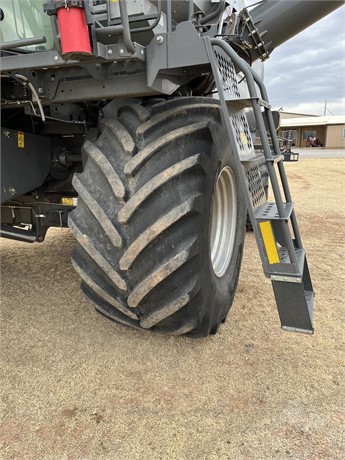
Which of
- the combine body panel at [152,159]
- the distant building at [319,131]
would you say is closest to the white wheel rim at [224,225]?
the combine body panel at [152,159]

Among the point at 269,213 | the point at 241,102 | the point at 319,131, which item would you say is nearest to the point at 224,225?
the point at 269,213

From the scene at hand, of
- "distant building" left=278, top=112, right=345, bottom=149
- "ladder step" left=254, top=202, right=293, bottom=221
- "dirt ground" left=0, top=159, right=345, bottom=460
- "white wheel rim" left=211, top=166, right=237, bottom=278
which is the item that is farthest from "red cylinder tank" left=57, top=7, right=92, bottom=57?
"distant building" left=278, top=112, right=345, bottom=149

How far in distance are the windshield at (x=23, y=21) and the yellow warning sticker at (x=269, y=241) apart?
1.42 meters

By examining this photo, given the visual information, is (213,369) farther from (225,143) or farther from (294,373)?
(225,143)

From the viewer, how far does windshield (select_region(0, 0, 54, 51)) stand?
80.2 inches

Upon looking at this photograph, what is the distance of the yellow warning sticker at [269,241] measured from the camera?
6.33 ft

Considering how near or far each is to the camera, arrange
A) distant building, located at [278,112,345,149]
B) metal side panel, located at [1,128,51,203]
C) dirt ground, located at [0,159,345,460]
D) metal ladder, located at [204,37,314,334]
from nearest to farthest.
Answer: dirt ground, located at [0,159,345,460]
metal ladder, located at [204,37,314,334]
metal side panel, located at [1,128,51,203]
distant building, located at [278,112,345,149]

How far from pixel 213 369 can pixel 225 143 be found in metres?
1.28

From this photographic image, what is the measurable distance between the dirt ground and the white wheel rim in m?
0.43

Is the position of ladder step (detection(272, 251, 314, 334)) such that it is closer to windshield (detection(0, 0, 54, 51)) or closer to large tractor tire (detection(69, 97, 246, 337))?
large tractor tire (detection(69, 97, 246, 337))

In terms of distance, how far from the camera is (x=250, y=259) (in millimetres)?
4203

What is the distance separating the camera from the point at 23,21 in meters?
2.06

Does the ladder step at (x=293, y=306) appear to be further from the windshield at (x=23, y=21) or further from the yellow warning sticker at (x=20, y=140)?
the yellow warning sticker at (x=20, y=140)

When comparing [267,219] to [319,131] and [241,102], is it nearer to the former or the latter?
[241,102]
